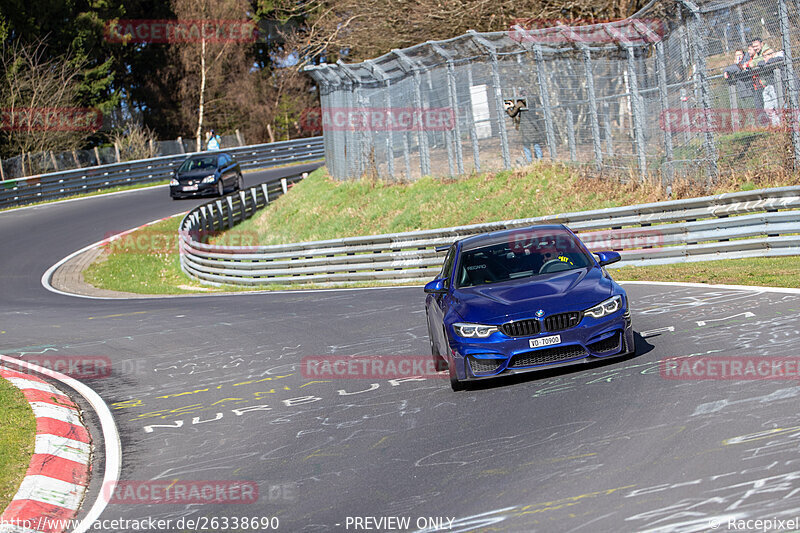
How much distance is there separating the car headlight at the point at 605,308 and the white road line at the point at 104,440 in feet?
13.6

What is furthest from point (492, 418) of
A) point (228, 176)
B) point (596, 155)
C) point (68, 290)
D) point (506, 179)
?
point (228, 176)

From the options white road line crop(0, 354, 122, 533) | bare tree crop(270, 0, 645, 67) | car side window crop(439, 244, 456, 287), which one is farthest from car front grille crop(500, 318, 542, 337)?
bare tree crop(270, 0, 645, 67)

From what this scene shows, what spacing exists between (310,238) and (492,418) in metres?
22.2

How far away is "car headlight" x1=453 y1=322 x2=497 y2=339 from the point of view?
28.6 ft

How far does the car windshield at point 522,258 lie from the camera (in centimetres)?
978

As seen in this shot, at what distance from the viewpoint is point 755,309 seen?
36.6ft

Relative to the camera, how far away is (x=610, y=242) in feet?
58.2

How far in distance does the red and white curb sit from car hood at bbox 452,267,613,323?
3.51 metres

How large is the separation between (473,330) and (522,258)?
1470 mm

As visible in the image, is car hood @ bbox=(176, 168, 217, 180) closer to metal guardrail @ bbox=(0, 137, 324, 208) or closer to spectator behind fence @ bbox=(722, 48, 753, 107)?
metal guardrail @ bbox=(0, 137, 324, 208)

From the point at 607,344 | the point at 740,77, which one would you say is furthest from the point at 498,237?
the point at 740,77

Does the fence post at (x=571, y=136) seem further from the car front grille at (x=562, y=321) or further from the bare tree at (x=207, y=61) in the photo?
the bare tree at (x=207, y=61)

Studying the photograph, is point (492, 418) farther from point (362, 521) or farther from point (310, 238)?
point (310, 238)

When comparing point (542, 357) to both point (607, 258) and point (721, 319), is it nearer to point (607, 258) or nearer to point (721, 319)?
point (607, 258)
